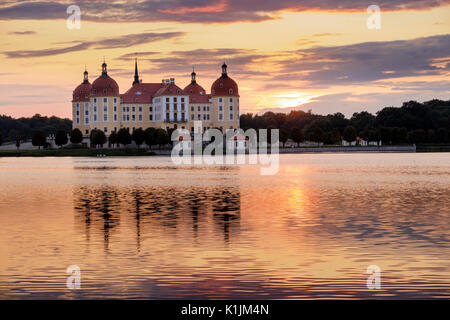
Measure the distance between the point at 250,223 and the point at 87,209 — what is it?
924 centimetres

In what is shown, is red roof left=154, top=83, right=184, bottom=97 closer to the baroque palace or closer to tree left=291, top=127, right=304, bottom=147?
the baroque palace

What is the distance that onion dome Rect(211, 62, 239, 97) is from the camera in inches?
7170

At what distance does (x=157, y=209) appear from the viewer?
30641mm

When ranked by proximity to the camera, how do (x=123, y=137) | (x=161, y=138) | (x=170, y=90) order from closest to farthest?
(x=161, y=138), (x=123, y=137), (x=170, y=90)

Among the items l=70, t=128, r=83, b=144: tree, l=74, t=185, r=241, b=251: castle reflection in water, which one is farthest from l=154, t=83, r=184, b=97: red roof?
l=74, t=185, r=241, b=251: castle reflection in water

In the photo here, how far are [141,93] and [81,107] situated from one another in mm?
17075

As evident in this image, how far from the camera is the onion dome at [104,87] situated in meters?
178

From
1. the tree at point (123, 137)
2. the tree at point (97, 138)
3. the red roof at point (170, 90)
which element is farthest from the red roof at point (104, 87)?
the tree at point (123, 137)

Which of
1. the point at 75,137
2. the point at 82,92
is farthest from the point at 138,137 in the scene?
the point at 82,92

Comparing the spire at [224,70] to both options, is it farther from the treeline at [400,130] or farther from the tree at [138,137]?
the tree at [138,137]

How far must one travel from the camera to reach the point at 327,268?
16.0 metres

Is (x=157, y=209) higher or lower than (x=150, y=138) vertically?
lower

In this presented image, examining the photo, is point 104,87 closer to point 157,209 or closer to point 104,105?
point 104,105

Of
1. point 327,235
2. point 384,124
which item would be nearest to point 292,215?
point 327,235
